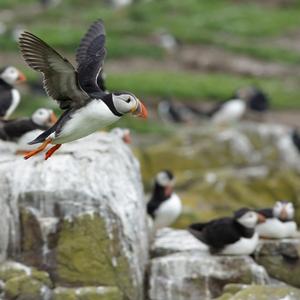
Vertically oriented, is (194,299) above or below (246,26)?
below

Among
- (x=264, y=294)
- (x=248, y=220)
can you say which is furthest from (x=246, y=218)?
(x=264, y=294)

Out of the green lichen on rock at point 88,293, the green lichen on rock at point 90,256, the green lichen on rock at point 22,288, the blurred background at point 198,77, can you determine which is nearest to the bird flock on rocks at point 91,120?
the green lichen on rock at point 90,256

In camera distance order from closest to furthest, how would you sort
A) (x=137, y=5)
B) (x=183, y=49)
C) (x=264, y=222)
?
(x=264, y=222) → (x=183, y=49) → (x=137, y=5)

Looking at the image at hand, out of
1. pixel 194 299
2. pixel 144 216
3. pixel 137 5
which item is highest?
pixel 137 5

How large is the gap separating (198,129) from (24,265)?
10.0 m

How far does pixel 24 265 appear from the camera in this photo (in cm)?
1038

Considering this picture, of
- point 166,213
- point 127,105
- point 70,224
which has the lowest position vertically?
point 166,213

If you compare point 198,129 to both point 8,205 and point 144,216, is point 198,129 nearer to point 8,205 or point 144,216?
point 144,216

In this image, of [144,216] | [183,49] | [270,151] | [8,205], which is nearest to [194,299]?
[144,216]

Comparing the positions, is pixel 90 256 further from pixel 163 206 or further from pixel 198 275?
pixel 163 206

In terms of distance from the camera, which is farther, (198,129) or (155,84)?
(155,84)

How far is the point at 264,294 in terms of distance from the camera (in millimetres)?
10031

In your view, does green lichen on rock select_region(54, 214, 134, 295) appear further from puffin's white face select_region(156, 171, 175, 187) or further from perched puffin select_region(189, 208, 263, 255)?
puffin's white face select_region(156, 171, 175, 187)

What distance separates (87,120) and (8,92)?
3838 mm
